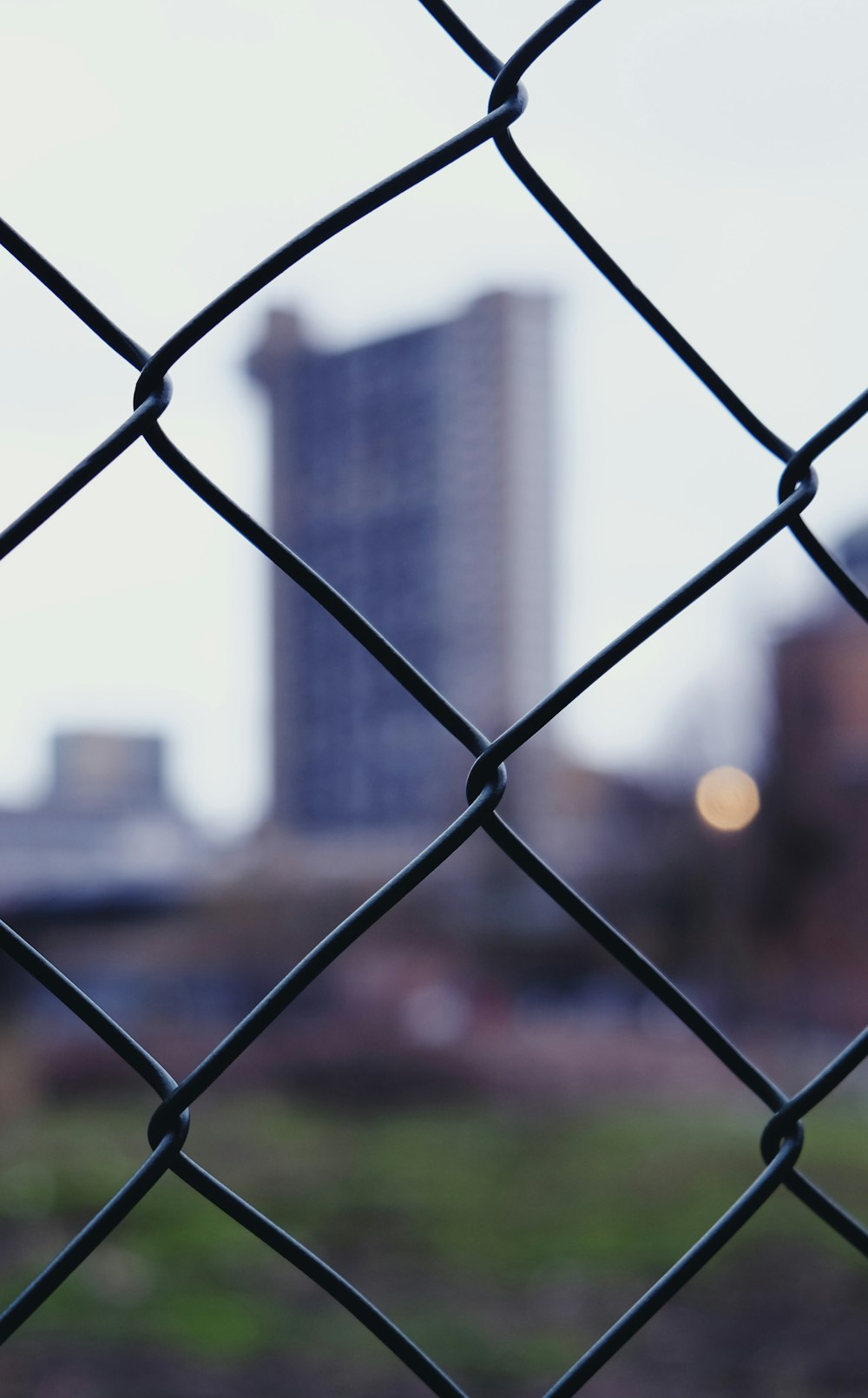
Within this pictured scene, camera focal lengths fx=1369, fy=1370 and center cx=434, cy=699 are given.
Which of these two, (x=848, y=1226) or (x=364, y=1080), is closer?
(x=848, y=1226)

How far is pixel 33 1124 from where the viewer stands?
726 centimetres

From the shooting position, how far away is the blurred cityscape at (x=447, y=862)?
8516 millimetres

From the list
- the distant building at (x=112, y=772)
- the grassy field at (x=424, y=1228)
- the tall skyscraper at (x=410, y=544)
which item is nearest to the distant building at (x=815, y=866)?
the tall skyscraper at (x=410, y=544)

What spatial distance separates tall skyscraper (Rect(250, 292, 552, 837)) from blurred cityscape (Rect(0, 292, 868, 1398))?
4 centimetres

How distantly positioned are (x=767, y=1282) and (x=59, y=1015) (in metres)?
6.35

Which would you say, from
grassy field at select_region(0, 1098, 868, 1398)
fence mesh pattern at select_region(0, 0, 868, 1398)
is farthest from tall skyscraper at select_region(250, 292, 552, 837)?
fence mesh pattern at select_region(0, 0, 868, 1398)

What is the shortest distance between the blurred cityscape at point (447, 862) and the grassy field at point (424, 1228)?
0.57 feet

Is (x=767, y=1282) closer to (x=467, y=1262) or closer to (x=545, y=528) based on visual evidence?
Answer: (x=467, y=1262)

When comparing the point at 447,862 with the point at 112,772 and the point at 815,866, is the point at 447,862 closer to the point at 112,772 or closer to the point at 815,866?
the point at 815,866

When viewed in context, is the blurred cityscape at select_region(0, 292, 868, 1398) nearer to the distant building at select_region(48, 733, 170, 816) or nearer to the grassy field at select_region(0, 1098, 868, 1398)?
the distant building at select_region(48, 733, 170, 816)

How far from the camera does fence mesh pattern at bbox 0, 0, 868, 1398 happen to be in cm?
34

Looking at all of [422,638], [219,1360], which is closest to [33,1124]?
[219,1360]

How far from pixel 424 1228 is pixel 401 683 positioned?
5.57 meters

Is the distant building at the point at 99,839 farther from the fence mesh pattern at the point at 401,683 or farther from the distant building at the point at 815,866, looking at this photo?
the fence mesh pattern at the point at 401,683
